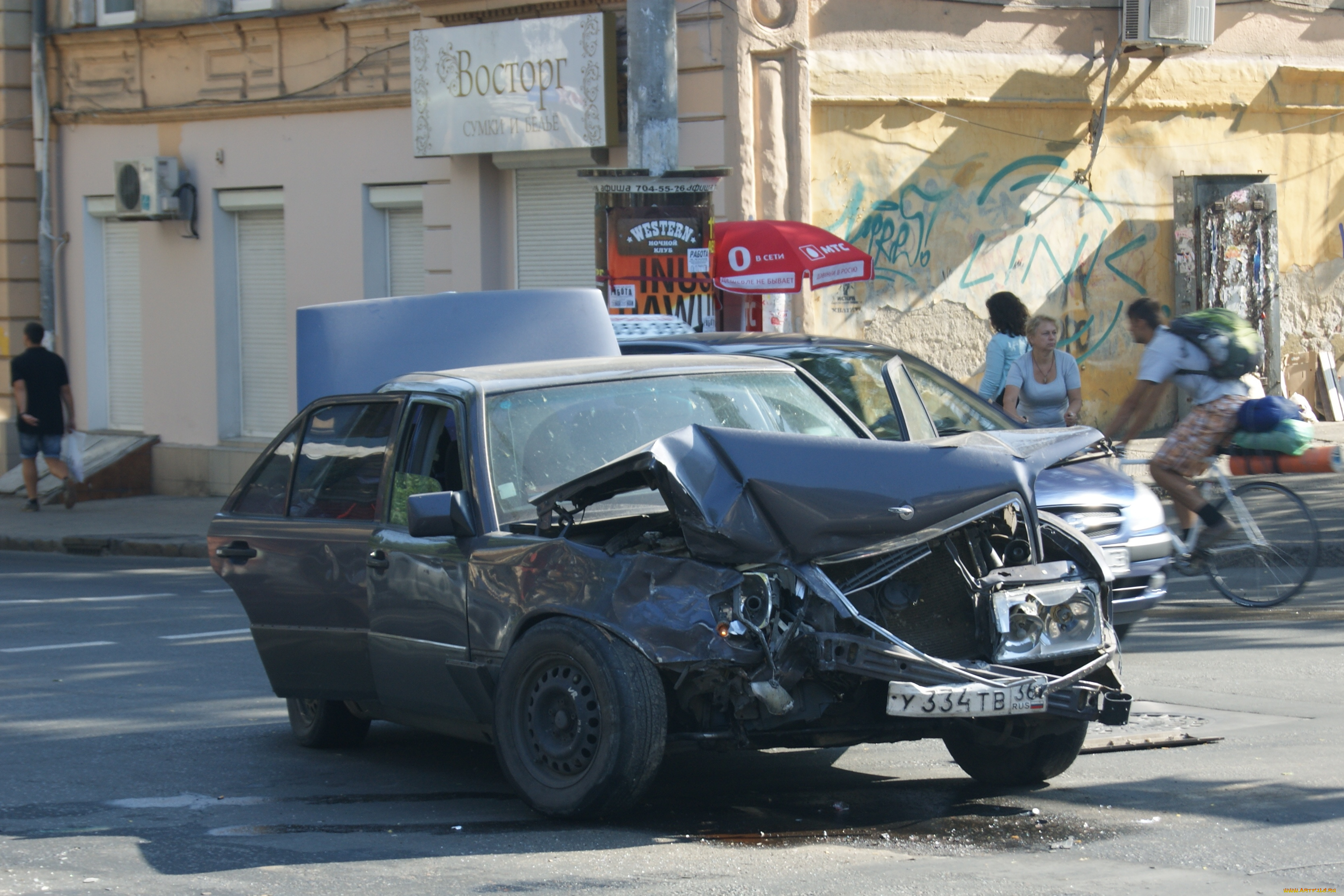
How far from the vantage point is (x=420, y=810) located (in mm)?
5973

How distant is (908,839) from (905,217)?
1173 centimetres

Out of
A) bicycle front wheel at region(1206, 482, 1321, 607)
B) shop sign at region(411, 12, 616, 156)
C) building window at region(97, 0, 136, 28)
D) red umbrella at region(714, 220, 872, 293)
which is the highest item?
building window at region(97, 0, 136, 28)

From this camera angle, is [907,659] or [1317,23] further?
[1317,23]

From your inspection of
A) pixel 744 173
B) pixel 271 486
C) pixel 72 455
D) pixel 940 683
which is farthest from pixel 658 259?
pixel 940 683

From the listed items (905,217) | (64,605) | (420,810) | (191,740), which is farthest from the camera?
(905,217)

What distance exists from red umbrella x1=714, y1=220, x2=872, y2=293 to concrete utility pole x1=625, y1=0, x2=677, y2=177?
1621 millimetres

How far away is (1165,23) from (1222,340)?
8.60 m

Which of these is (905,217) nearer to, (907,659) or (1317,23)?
(1317,23)

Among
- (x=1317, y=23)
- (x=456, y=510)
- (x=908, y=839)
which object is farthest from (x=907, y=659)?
(x=1317, y=23)

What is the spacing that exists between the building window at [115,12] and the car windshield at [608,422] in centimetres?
1615

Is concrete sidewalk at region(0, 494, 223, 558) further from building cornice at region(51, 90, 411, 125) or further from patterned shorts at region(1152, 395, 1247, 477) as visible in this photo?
patterned shorts at region(1152, 395, 1247, 477)

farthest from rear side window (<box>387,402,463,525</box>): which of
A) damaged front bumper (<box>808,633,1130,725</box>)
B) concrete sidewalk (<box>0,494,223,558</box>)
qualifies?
concrete sidewalk (<box>0,494,223,558</box>)

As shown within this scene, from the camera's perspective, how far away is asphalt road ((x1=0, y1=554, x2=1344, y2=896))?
16.2ft

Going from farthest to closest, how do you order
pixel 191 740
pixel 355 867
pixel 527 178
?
pixel 527 178
pixel 191 740
pixel 355 867
